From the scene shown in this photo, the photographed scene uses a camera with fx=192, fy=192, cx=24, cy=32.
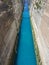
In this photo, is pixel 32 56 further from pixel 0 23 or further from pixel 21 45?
→ pixel 0 23

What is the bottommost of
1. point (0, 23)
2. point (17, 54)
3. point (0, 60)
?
point (17, 54)

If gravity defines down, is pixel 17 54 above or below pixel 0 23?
below

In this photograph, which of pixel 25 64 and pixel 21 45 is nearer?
pixel 25 64

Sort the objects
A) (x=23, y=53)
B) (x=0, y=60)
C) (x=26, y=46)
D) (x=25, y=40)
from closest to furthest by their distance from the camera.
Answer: (x=0, y=60) → (x=23, y=53) → (x=26, y=46) → (x=25, y=40)

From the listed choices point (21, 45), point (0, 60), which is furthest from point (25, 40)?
point (0, 60)

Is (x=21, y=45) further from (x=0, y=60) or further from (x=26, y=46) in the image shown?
(x=0, y=60)

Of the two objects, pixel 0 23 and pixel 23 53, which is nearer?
pixel 0 23

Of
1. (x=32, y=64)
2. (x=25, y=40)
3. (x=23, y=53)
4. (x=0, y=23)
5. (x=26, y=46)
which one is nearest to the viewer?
(x=0, y=23)

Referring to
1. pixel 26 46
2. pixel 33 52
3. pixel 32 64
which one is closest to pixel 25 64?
pixel 32 64

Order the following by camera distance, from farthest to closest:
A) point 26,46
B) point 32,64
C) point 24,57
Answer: point 26,46 < point 24,57 < point 32,64
